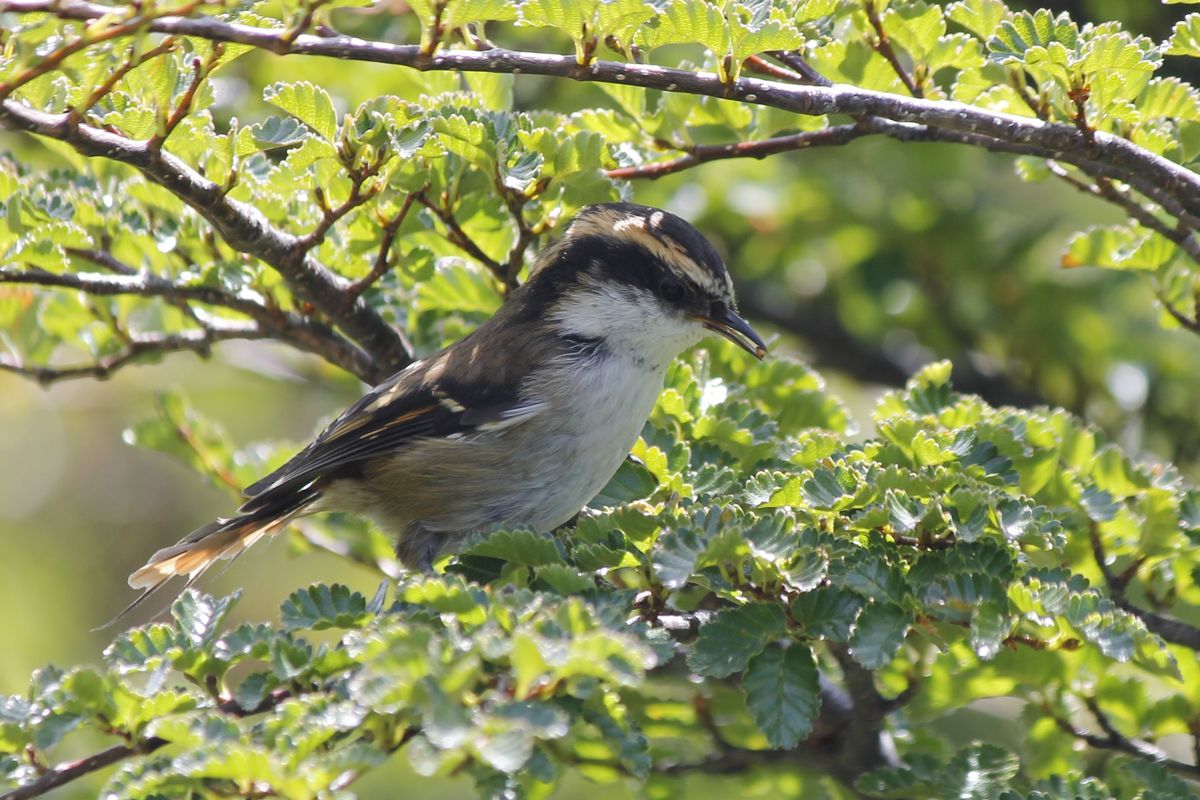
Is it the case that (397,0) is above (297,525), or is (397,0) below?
above

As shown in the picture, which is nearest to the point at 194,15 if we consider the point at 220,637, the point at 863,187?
the point at 220,637

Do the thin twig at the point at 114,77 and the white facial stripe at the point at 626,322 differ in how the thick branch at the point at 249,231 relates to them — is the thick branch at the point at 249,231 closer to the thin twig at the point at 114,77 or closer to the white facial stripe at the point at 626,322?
the thin twig at the point at 114,77

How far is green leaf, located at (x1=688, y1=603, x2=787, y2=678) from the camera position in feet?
9.27

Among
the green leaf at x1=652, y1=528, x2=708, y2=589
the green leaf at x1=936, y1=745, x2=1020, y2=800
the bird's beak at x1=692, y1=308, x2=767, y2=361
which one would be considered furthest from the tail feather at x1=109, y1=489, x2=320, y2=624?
the green leaf at x1=936, y1=745, x2=1020, y2=800

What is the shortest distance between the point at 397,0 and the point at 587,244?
65.6 inches

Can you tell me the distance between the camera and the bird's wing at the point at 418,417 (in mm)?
4223

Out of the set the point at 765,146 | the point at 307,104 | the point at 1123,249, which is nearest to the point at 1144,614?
the point at 1123,249

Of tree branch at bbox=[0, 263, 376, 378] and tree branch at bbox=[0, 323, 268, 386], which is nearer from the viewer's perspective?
tree branch at bbox=[0, 263, 376, 378]

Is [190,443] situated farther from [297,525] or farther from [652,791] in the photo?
[652,791]

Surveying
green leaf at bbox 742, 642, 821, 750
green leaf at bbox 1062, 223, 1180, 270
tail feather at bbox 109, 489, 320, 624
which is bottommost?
tail feather at bbox 109, 489, 320, 624

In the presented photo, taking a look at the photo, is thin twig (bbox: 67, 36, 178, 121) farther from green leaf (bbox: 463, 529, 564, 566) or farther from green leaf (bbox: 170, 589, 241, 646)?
green leaf (bbox: 463, 529, 564, 566)

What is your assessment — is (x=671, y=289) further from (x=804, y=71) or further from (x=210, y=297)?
(x=210, y=297)

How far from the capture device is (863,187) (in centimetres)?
613

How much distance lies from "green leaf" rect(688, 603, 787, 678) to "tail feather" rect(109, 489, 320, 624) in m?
1.81
